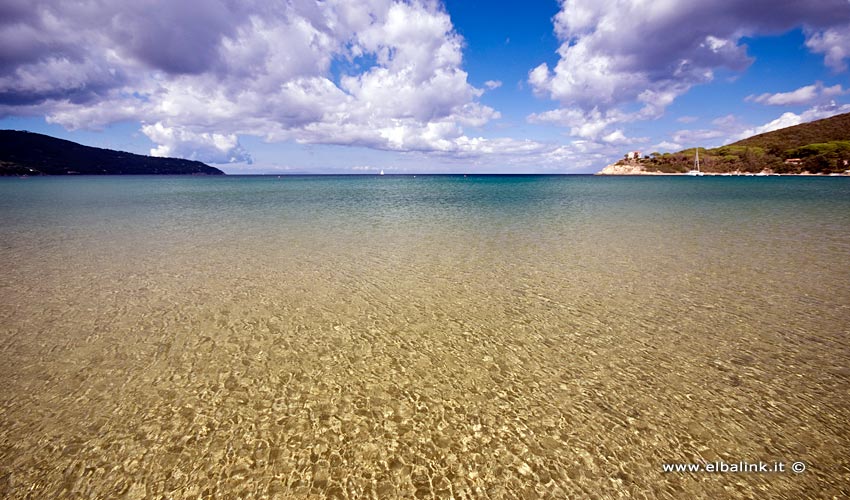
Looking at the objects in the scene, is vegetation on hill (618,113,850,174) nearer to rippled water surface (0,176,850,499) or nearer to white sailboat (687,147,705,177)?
white sailboat (687,147,705,177)

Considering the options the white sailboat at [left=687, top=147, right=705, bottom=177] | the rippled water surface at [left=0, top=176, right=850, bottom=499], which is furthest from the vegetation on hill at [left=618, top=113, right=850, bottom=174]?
the rippled water surface at [left=0, top=176, right=850, bottom=499]

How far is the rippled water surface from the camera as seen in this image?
4945mm

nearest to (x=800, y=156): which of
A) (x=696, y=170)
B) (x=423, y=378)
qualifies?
(x=696, y=170)

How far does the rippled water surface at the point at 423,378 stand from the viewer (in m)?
4.95

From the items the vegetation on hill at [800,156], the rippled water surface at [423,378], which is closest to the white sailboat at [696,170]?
the vegetation on hill at [800,156]

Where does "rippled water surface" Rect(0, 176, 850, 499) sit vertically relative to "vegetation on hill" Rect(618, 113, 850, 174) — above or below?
below

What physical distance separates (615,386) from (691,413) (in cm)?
121

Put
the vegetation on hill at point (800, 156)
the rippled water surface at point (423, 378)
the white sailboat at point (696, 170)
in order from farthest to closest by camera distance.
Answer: the white sailboat at point (696, 170) < the vegetation on hill at point (800, 156) < the rippled water surface at point (423, 378)

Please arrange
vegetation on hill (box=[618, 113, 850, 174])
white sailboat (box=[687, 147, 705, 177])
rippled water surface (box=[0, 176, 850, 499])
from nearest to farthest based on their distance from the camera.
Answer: rippled water surface (box=[0, 176, 850, 499])
vegetation on hill (box=[618, 113, 850, 174])
white sailboat (box=[687, 147, 705, 177])

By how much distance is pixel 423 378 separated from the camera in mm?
7207

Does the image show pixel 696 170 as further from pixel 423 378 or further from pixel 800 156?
pixel 423 378

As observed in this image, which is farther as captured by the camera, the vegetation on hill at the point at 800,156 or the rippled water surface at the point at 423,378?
A: the vegetation on hill at the point at 800,156

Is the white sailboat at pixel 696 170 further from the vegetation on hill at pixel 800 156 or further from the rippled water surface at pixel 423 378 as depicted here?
the rippled water surface at pixel 423 378

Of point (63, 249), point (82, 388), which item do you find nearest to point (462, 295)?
point (82, 388)
